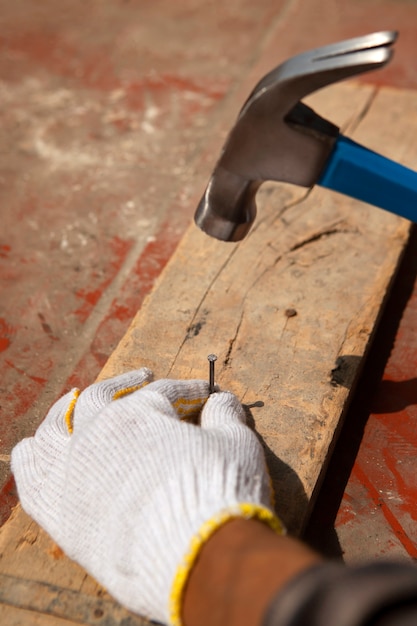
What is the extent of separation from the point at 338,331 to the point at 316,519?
50cm

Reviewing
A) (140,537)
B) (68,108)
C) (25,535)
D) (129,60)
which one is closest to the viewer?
(140,537)

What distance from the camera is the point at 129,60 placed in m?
3.38

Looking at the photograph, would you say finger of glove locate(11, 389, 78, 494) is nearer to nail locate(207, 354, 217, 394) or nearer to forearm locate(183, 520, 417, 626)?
nail locate(207, 354, 217, 394)

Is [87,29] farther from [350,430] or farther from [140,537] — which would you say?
[140,537]

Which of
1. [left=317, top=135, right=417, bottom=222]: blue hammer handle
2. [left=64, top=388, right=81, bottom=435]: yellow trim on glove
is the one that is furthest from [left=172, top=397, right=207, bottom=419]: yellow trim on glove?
[left=317, top=135, right=417, bottom=222]: blue hammer handle

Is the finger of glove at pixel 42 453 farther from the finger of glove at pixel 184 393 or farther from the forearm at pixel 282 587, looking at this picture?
the forearm at pixel 282 587

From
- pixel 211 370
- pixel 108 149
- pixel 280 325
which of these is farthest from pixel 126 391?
pixel 108 149

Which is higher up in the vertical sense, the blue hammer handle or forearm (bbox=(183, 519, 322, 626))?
the blue hammer handle

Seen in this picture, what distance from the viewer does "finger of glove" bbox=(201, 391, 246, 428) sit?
1.55m

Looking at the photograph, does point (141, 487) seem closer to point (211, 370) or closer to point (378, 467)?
point (211, 370)

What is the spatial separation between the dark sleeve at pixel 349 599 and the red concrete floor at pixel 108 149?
640 mm

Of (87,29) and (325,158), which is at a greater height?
(325,158)

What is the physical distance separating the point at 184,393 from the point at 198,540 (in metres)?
0.46

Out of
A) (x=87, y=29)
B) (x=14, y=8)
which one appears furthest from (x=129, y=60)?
(x=14, y=8)
